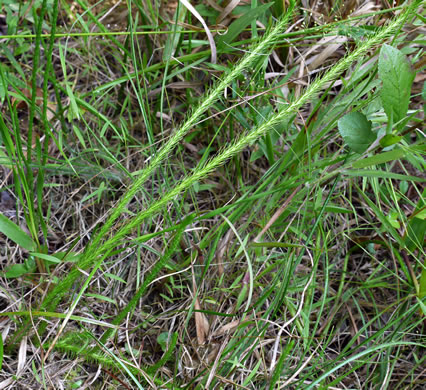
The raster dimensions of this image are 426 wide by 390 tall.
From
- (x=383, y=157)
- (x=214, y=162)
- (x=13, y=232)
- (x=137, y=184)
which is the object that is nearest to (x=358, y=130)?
(x=383, y=157)

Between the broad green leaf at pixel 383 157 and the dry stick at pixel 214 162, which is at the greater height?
the dry stick at pixel 214 162

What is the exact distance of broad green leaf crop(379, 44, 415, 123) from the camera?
3.53 feet

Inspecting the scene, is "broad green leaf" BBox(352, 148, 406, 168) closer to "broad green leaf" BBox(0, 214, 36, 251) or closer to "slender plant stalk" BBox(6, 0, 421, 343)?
"slender plant stalk" BBox(6, 0, 421, 343)

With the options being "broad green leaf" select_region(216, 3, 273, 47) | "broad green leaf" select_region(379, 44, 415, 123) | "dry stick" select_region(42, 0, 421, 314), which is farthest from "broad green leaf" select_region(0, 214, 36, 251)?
"broad green leaf" select_region(379, 44, 415, 123)

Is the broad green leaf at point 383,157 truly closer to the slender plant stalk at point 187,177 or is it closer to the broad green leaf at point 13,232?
the slender plant stalk at point 187,177

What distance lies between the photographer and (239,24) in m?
1.40

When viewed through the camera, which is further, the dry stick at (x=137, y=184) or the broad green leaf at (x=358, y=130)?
the broad green leaf at (x=358, y=130)

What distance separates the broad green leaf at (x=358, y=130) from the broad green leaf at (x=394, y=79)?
0.25ft

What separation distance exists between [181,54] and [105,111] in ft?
1.01

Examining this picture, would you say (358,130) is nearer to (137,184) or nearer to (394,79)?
(394,79)

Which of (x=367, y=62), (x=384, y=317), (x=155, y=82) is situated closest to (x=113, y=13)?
(x=155, y=82)

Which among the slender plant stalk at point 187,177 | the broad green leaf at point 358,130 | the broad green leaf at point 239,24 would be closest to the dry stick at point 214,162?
the slender plant stalk at point 187,177

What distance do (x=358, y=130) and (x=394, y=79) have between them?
140mm

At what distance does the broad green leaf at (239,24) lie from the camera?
1.37 m
